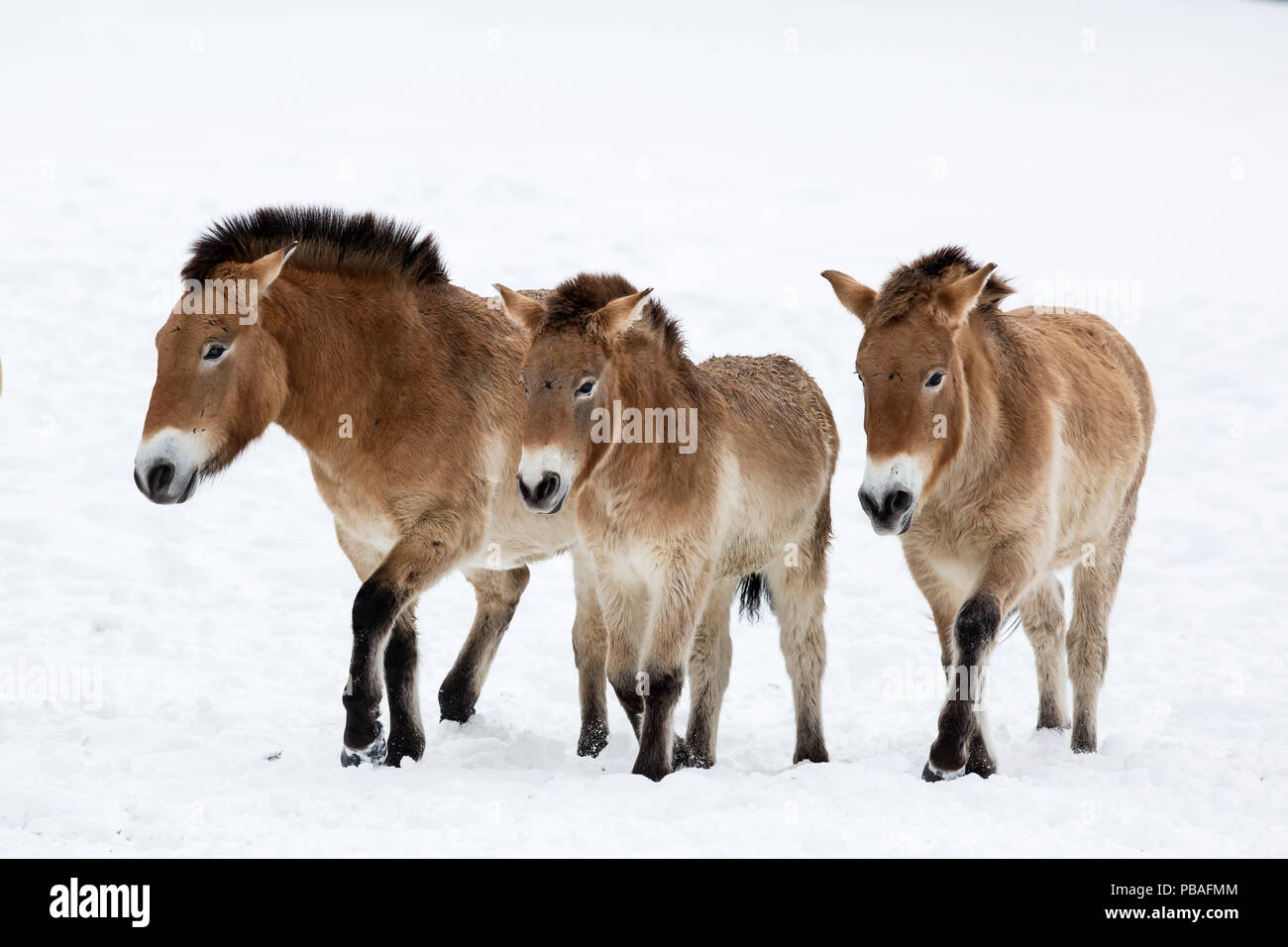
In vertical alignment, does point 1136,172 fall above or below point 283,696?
above

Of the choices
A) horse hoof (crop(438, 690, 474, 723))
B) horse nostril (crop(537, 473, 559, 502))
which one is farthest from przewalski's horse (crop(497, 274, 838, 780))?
horse hoof (crop(438, 690, 474, 723))

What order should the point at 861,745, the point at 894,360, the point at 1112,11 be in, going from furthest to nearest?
the point at 1112,11, the point at 861,745, the point at 894,360

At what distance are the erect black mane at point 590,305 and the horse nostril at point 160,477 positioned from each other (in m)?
1.77

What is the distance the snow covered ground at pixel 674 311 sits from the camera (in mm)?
5297

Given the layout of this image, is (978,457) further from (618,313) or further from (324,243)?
(324,243)

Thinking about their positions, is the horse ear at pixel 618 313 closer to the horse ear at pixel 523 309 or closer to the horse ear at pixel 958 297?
the horse ear at pixel 523 309

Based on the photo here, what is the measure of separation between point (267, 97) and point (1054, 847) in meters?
18.2

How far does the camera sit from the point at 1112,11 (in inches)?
1069

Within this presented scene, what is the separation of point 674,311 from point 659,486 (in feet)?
25.1

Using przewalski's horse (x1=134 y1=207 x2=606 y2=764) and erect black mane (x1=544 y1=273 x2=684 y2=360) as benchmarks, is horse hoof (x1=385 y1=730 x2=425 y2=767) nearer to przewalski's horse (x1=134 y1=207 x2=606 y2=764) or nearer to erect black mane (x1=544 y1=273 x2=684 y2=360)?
przewalski's horse (x1=134 y1=207 x2=606 y2=764)

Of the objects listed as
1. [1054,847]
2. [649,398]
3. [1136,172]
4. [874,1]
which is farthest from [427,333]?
[874,1]

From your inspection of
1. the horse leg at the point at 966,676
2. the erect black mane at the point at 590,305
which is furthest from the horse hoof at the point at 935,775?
the erect black mane at the point at 590,305

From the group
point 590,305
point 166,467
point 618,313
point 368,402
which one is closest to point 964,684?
point 618,313
